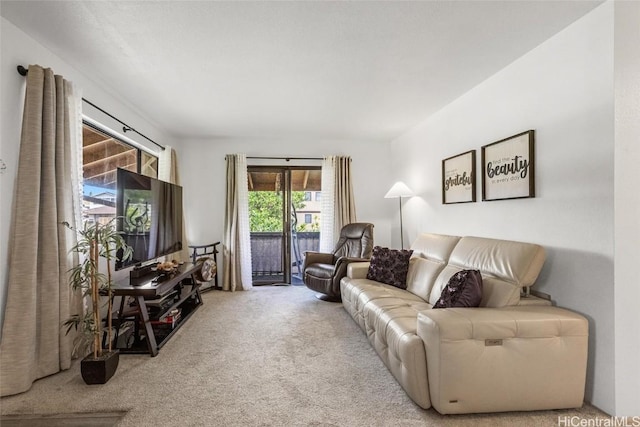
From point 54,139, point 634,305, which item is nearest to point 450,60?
point 634,305

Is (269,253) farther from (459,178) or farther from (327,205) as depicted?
(459,178)

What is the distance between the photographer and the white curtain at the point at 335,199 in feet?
17.0

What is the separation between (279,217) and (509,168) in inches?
138

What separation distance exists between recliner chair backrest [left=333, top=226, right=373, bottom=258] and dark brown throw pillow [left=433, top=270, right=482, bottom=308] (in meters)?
2.19

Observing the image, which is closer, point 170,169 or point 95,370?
point 95,370

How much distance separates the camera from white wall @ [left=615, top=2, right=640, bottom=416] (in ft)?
5.75

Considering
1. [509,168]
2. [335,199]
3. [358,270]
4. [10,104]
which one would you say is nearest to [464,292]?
[509,168]

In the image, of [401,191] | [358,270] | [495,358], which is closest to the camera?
[495,358]

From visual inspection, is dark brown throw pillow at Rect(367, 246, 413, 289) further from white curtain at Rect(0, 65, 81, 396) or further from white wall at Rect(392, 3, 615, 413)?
white curtain at Rect(0, 65, 81, 396)

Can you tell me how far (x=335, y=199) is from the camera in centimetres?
519

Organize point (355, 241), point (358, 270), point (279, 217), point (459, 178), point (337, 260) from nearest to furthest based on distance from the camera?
point (459, 178)
point (358, 270)
point (337, 260)
point (355, 241)
point (279, 217)

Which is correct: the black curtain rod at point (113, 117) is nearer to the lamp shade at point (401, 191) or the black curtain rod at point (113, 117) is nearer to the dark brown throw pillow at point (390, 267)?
the dark brown throw pillow at point (390, 267)

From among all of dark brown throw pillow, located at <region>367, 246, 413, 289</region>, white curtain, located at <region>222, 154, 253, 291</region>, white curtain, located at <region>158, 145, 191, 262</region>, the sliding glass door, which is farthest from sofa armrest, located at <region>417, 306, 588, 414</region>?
white curtain, located at <region>158, 145, 191, 262</region>

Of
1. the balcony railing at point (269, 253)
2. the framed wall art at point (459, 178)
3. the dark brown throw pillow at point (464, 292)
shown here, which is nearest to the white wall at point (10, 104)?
the dark brown throw pillow at point (464, 292)
